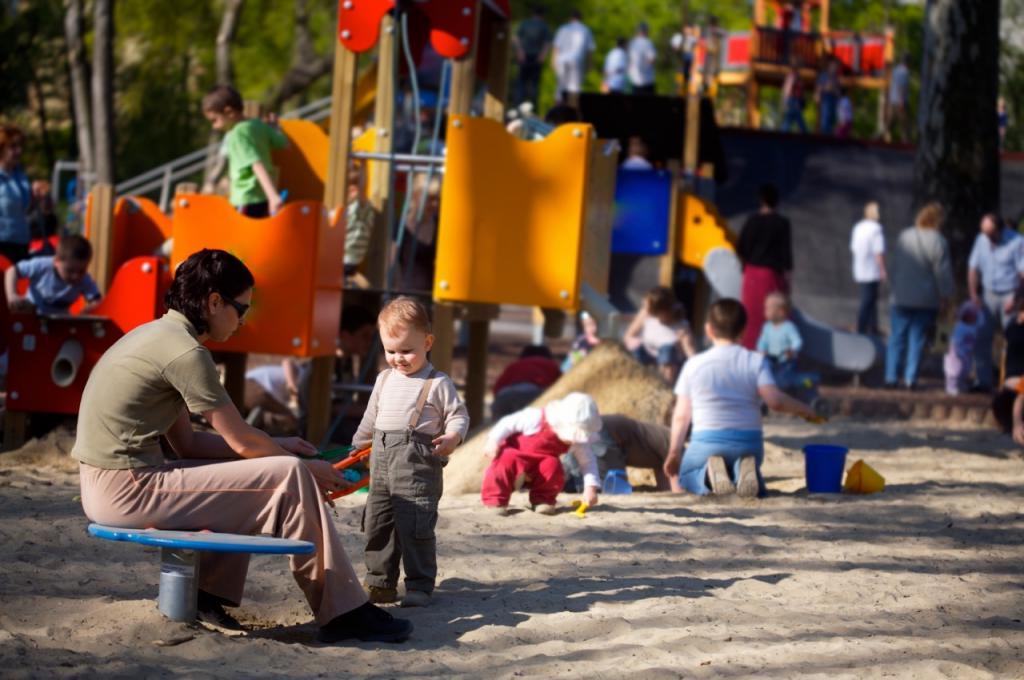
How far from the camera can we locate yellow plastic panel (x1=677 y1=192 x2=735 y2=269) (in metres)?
12.4

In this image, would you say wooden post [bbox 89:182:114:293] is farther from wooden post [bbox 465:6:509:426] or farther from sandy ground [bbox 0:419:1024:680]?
wooden post [bbox 465:6:509:426]

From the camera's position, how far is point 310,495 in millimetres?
4477

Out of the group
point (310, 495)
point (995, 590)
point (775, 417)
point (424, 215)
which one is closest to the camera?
point (310, 495)

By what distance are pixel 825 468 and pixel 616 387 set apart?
1.55 metres

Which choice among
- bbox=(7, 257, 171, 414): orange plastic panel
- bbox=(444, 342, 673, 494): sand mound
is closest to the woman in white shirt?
bbox=(444, 342, 673, 494): sand mound

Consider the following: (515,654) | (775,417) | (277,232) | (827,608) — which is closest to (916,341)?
(775,417)

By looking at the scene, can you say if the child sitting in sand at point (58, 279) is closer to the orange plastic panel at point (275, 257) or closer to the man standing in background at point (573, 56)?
the orange plastic panel at point (275, 257)

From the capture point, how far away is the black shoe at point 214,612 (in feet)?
15.3

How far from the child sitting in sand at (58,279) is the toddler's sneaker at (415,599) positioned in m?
→ 3.91

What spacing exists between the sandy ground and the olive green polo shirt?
577mm

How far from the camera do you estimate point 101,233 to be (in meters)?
9.00

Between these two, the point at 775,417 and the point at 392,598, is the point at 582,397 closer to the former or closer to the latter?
the point at 392,598

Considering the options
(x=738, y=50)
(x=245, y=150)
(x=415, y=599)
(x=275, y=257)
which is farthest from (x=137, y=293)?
(x=738, y=50)

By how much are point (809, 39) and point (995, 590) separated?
896 inches
